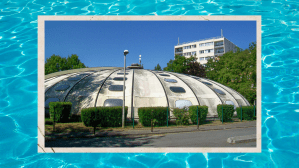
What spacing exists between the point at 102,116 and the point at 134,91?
351 cm

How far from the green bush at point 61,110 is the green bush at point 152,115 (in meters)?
3.61

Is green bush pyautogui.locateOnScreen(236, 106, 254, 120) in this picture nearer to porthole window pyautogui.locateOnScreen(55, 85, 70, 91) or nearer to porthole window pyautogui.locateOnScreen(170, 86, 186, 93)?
porthole window pyautogui.locateOnScreen(170, 86, 186, 93)

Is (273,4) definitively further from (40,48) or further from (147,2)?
(40,48)

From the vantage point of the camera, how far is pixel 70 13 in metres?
5.93

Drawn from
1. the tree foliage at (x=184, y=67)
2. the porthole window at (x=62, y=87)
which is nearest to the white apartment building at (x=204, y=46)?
the tree foliage at (x=184, y=67)

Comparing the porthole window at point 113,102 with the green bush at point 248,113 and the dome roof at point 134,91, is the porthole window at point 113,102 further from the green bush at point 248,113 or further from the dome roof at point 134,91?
the green bush at point 248,113

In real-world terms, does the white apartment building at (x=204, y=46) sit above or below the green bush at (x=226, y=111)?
above

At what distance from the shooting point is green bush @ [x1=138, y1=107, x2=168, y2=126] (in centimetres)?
924

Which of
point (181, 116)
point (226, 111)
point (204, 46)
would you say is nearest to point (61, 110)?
point (181, 116)

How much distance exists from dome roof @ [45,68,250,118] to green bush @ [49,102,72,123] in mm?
252

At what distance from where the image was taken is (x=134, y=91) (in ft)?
37.8

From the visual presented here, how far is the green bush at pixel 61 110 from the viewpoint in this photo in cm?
727

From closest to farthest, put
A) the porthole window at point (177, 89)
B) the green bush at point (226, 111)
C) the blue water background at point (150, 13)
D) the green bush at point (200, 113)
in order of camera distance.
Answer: the blue water background at point (150, 13) → the green bush at point (226, 111) → the green bush at point (200, 113) → the porthole window at point (177, 89)

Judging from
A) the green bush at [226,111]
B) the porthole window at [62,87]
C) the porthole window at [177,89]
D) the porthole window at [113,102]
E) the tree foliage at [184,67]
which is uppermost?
the tree foliage at [184,67]
